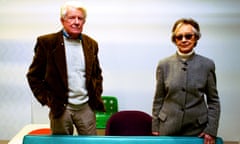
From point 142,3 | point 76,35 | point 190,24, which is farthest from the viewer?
point 142,3

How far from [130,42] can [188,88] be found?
2018 mm

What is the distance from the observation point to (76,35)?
2.03 meters

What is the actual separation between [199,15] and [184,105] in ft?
6.90

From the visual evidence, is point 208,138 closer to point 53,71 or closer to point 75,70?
point 75,70

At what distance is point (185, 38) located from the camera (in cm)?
187

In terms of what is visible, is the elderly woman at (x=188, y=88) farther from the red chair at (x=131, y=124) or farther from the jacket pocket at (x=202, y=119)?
the red chair at (x=131, y=124)

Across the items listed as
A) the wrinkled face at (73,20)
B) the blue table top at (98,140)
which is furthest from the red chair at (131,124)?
the wrinkled face at (73,20)

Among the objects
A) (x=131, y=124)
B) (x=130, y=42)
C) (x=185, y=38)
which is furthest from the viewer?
(x=130, y=42)

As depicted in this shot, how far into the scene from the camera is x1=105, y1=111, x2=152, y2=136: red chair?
2.87m

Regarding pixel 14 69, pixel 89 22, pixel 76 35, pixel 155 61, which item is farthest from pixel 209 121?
pixel 14 69

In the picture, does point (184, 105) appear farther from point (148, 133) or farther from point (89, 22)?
point (89, 22)

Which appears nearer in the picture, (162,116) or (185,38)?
(185,38)

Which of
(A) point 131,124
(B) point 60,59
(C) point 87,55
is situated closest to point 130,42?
(A) point 131,124

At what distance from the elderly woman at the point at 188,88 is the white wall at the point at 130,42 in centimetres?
190
